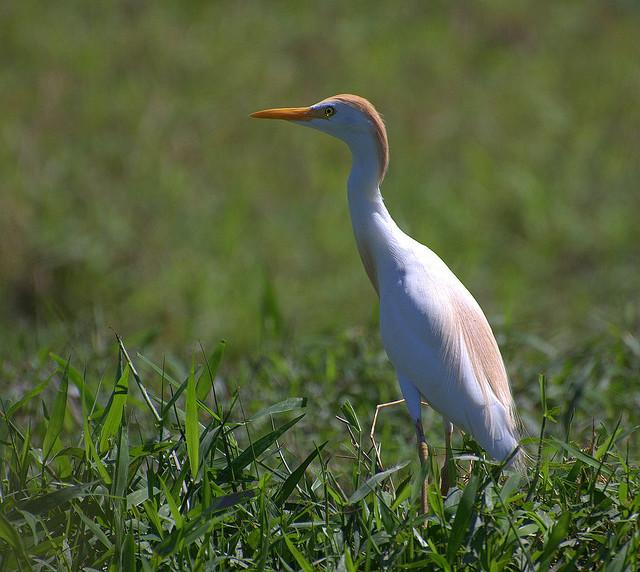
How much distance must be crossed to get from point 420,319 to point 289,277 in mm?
3144

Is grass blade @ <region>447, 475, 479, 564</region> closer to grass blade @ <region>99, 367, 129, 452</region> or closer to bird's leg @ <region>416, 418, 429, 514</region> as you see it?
bird's leg @ <region>416, 418, 429, 514</region>

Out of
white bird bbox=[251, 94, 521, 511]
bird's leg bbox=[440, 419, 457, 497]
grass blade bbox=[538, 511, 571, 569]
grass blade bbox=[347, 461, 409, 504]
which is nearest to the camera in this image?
grass blade bbox=[538, 511, 571, 569]

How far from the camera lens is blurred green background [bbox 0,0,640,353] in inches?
207

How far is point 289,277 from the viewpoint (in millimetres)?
5613

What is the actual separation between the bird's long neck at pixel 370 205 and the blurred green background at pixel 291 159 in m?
1.56

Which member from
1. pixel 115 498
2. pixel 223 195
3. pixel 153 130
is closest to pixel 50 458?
pixel 115 498

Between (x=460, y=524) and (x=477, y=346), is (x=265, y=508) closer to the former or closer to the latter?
(x=460, y=524)

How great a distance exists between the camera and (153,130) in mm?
6531

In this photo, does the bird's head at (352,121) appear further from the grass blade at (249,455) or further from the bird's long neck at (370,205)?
the grass blade at (249,455)

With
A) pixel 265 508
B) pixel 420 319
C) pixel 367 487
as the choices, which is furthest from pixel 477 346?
pixel 265 508

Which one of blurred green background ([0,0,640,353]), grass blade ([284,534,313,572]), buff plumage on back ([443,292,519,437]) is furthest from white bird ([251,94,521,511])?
blurred green background ([0,0,640,353])

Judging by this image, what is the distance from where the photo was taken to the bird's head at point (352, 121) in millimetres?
2631

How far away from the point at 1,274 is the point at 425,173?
2.76m

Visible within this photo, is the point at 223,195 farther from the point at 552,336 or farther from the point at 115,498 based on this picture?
the point at 115,498
